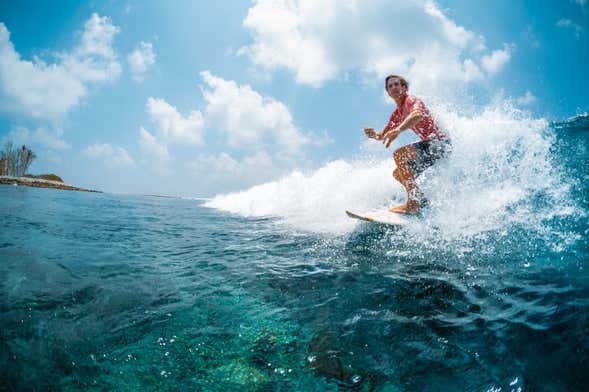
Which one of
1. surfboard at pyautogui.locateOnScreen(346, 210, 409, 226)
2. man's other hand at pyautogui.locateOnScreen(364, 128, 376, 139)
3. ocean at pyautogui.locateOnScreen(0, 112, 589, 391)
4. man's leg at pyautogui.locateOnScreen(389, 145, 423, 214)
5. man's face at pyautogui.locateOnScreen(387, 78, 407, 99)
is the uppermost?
man's face at pyautogui.locateOnScreen(387, 78, 407, 99)

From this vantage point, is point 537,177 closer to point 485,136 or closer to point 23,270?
point 485,136

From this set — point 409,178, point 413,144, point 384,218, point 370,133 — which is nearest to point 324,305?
point 384,218

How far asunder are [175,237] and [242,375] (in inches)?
197

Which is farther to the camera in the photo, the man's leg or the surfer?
the man's leg

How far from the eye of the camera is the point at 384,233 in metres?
5.48

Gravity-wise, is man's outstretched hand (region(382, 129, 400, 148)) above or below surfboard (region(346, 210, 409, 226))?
above

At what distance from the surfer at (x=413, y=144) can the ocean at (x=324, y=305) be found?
39cm

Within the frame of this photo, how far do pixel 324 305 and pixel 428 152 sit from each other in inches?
161

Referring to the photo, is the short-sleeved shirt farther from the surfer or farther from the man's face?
the man's face

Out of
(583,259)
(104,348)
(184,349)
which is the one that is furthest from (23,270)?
(583,259)

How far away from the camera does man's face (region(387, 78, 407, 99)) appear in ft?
18.8

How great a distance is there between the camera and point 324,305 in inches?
106

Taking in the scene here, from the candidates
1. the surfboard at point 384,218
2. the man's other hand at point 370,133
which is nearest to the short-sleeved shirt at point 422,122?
the man's other hand at point 370,133

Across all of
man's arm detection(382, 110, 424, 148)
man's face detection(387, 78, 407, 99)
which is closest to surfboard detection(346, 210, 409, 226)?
man's arm detection(382, 110, 424, 148)
